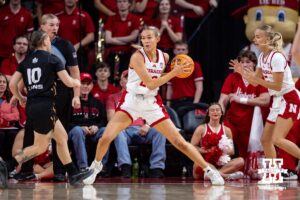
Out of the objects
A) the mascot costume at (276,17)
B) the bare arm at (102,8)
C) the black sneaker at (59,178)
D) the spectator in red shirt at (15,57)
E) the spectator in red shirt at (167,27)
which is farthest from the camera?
the bare arm at (102,8)

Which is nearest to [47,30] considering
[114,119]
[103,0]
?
[114,119]

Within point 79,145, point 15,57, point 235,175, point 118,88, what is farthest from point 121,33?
point 235,175

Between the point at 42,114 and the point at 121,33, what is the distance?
4.35m

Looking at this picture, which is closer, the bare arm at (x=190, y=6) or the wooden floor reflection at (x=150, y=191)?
the wooden floor reflection at (x=150, y=191)

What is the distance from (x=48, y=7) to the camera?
13586 millimetres

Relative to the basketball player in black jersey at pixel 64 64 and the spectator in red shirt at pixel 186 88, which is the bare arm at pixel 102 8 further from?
the basketball player in black jersey at pixel 64 64

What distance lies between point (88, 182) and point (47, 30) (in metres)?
1.94

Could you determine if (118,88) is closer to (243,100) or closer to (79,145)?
(79,145)

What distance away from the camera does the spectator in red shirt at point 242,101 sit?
1177 cm

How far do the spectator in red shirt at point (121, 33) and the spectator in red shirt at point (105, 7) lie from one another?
0.99ft

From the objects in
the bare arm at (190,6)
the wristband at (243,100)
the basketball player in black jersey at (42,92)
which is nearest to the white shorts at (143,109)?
the basketball player in black jersey at (42,92)

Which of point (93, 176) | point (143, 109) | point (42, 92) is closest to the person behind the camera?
point (42, 92)

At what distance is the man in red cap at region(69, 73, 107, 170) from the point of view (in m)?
11.5

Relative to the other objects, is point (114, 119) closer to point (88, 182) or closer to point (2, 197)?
point (88, 182)
